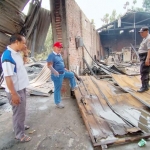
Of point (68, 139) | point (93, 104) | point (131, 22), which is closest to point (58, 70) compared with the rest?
point (93, 104)

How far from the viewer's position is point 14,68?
7.36 feet

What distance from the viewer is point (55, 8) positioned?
4.37 m

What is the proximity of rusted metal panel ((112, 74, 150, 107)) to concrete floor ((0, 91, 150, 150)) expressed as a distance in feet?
5.10

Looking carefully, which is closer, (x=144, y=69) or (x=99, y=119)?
(x=99, y=119)

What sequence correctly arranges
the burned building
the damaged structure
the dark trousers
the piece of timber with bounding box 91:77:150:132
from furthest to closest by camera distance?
the burned building, the dark trousers, the piece of timber with bounding box 91:77:150:132, the damaged structure

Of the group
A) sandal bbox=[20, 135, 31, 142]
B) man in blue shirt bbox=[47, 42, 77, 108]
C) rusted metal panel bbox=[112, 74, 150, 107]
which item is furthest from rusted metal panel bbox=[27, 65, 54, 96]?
sandal bbox=[20, 135, 31, 142]

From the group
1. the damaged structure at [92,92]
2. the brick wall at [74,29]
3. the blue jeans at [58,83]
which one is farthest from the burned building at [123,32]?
the blue jeans at [58,83]

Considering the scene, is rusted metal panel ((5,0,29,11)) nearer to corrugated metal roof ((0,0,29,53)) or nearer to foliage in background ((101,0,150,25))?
corrugated metal roof ((0,0,29,53))

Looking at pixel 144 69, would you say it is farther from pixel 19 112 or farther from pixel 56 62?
pixel 19 112

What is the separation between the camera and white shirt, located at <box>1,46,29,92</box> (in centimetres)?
215

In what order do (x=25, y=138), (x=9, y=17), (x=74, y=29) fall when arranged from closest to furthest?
(x=25, y=138) < (x=9, y=17) < (x=74, y=29)

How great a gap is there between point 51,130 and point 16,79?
1182 millimetres

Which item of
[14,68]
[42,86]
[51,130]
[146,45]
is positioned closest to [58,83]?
[51,130]

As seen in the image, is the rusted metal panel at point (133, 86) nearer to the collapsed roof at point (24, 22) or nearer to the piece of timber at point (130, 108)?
the piece of timber at point (130, 108)
